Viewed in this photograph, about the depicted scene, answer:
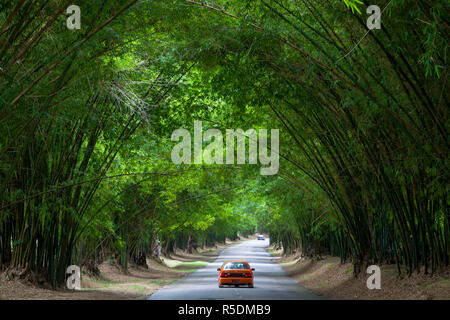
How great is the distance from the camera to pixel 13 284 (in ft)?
37.3

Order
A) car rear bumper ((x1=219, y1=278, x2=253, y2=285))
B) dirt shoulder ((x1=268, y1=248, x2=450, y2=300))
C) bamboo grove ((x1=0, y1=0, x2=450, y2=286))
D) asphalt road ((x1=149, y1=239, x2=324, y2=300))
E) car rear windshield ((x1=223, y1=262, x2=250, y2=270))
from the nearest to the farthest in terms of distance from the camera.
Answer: bamboo grove ((x1=0, y1=0, x2=450, y2=286))
dirt shoulder ((x1=268, y1=248, x2=450, y2=300))
asphalt road ((x1=149, y1=239, x2=324, y2=300))
car rear bumper ((x1=219, y1=278, x2=253, y2=285))
car rear windshield ((x1=223, y1=262, x2=250, y2=270))

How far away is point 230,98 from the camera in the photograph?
13.2 meters

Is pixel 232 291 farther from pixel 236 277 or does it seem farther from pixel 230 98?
pixel 230 98

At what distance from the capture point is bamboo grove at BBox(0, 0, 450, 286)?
25.6ft

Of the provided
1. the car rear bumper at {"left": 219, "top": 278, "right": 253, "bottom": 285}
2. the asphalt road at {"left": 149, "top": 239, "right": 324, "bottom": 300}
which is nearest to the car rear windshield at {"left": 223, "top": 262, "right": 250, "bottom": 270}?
the car rear bumper at {"left": 219, "top": 278, "right": 253, "bottom": 285}

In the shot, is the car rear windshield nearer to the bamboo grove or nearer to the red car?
the red car

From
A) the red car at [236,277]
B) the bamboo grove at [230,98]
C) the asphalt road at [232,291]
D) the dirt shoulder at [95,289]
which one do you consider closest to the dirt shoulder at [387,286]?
the bamboo grove at [230,98]

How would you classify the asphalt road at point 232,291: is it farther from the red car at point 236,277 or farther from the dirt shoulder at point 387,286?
the dirt shoulder at point 387,286

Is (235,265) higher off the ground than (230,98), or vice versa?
(230,98)

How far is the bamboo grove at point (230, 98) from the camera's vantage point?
25.6ft

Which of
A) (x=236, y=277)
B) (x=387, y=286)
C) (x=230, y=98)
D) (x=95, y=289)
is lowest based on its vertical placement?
(x=95, y=289)

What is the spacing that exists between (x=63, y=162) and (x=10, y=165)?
1.88m

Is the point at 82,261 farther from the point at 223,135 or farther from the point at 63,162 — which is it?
the point at 63,162

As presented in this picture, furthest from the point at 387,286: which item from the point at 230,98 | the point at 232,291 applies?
the point at 230,98
